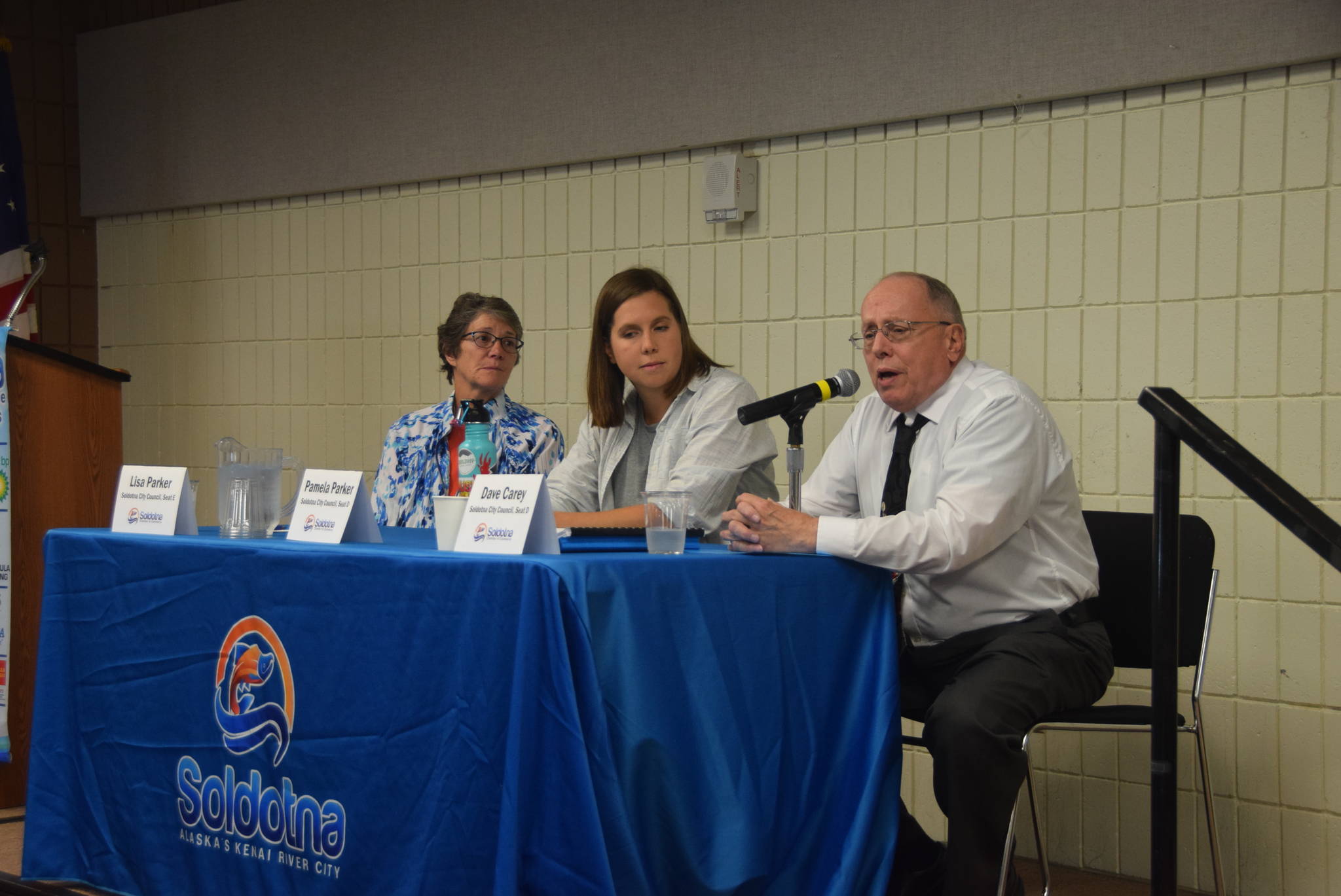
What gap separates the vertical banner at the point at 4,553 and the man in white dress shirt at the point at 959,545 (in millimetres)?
2009

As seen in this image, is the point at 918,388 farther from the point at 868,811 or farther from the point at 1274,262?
the point at 1274,262

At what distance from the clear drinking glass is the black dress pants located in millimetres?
554

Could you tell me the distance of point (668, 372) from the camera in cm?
273

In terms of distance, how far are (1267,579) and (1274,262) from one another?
2.38ft

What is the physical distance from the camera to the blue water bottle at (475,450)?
268 centimetres

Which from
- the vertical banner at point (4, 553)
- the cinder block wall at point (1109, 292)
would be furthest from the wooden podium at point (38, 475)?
the cinder block wall at point (1109, 292)

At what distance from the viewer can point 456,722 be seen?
6.00ft

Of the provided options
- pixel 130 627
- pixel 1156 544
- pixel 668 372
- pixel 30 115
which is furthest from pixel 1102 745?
pixel 30 115

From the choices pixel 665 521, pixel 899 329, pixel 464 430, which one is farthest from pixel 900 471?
pixel 464 430

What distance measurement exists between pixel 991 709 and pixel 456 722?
881 millimetres

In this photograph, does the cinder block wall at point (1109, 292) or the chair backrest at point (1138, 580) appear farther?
the cinder block wall at point (1109, 292)

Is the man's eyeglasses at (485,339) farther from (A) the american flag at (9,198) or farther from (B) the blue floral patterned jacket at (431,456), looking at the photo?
(A) the american flag at (9,198)

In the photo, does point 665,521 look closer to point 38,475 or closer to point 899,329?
point 899,329

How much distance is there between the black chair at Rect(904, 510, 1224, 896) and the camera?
2328 mm
